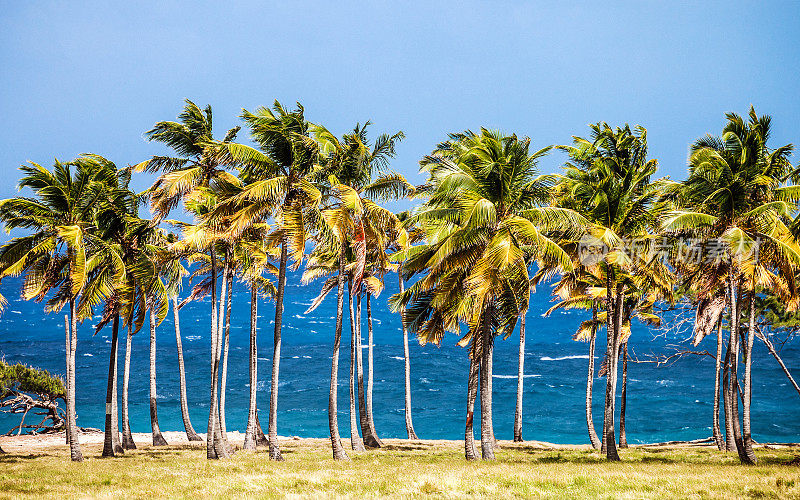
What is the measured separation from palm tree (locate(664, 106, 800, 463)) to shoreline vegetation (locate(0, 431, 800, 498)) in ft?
12.6

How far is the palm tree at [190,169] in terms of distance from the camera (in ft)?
77.8

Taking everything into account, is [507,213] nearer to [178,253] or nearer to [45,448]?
[178,253]

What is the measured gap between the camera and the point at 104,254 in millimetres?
22391

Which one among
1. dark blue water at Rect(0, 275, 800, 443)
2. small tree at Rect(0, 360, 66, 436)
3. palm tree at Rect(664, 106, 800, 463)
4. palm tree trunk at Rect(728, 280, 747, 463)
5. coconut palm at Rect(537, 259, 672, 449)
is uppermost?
palm tree at Rect(664, 106, 800, 463)

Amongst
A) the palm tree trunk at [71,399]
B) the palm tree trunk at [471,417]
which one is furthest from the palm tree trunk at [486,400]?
the palm tree trunk at [71,399]

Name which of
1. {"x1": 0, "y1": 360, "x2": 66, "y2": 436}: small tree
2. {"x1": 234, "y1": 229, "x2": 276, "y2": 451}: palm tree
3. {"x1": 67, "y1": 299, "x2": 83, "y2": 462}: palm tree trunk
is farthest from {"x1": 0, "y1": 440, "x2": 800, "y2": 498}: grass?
{"x1": 0, "y1": 360, "x2": 66, "y2": 436}: small tree

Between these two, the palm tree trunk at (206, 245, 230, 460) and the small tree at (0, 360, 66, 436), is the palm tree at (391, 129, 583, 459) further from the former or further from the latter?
the small tree at (0, 360, 66, 436)

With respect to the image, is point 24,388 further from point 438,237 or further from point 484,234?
point 484,234

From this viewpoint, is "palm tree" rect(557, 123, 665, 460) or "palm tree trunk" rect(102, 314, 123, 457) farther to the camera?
"palm tree trunk" rect(102, 314, 123, 457)

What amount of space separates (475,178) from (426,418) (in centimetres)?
5615

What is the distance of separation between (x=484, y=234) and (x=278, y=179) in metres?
7.71

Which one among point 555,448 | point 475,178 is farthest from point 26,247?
point 555,448

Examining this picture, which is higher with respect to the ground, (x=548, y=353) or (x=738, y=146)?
(x=738, y=146)

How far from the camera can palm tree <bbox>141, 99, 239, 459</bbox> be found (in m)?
23.7
